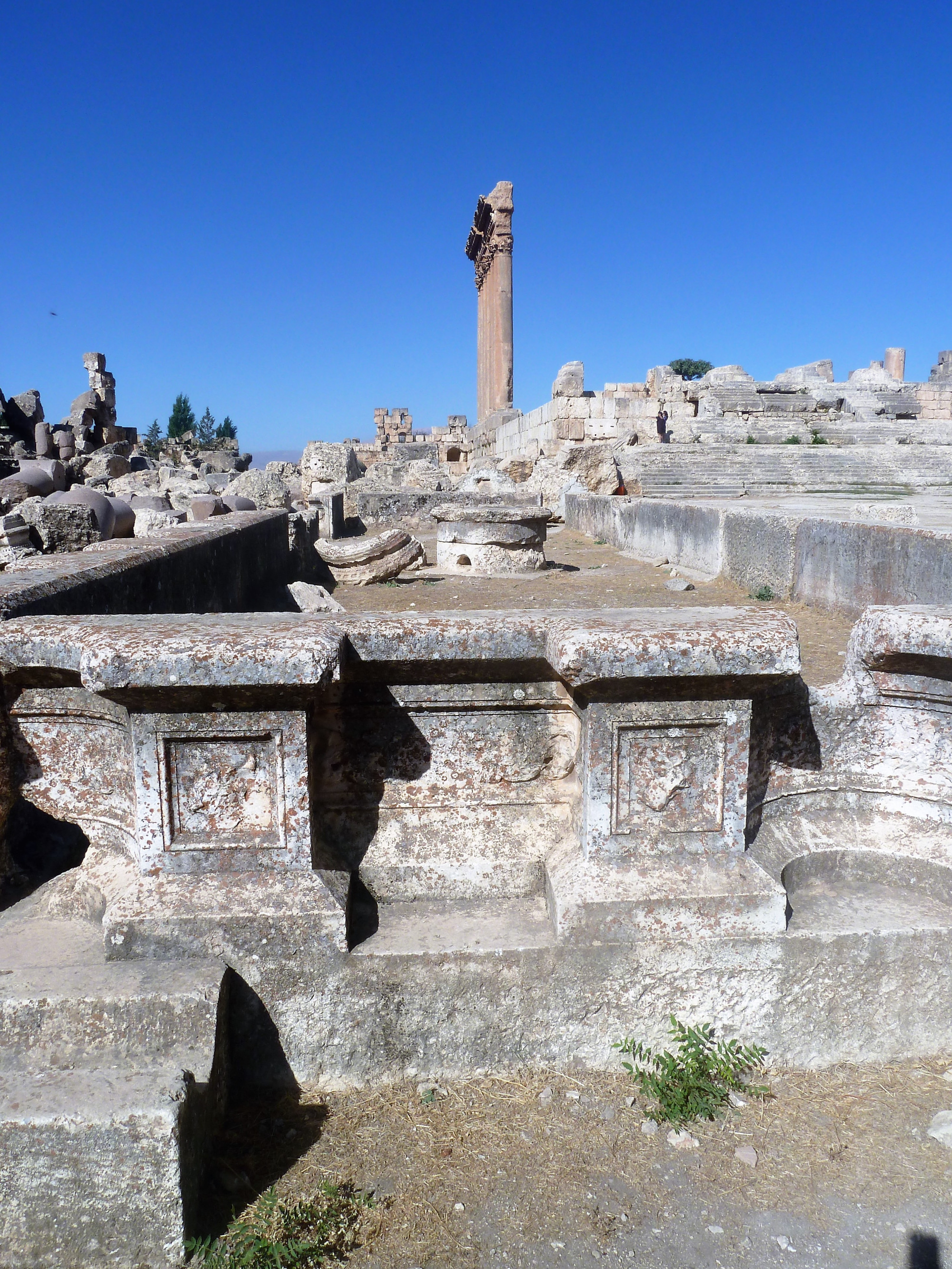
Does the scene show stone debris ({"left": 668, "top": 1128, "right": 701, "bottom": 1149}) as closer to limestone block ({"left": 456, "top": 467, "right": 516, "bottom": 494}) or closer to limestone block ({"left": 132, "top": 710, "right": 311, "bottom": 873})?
limestone block ({"left": 132, "top": 710, "right": 311, "bottom": 873})

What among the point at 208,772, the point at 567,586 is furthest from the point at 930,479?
the point at 208,772

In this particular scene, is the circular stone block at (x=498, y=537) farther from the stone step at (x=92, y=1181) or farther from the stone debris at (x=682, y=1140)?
the stone step at (x=92, y=1181)

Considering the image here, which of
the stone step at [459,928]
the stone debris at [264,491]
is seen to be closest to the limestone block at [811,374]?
the stone debris at [264,491]

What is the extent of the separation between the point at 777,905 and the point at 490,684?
81 centimetres

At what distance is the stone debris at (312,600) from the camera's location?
559cm

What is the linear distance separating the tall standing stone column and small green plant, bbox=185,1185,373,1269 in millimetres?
27119

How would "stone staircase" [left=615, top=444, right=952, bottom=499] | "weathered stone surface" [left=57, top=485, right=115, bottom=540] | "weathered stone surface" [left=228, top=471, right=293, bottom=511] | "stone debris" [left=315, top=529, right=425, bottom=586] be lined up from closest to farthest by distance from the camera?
"stone debris" [left=315, top=529, right=425, bottom=586]
"weathered stone surface" [left=57, top=485, right=115, bottom=540]
"weathered stone surface" [left=228, top=471, right=293, bottom=511]
"stone staircase" [left=615, top=444, right=952, bottom=499]

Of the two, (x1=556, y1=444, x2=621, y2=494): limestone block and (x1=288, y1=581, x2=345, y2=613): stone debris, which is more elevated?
(x1=556, y1=444, x2=621, y2=494): limestone block

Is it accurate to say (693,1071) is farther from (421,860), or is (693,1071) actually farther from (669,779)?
(421,860)

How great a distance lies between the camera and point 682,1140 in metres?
1.73

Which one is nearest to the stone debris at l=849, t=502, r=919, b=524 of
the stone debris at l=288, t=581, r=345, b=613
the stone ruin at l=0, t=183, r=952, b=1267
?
the stone debris at l=288, t=581, r=345, b=613

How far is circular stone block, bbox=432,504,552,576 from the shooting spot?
8.62 metres

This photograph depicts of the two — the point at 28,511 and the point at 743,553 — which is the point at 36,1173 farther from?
the point at 28,511

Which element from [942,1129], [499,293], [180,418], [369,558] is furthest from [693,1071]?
[180,418]
